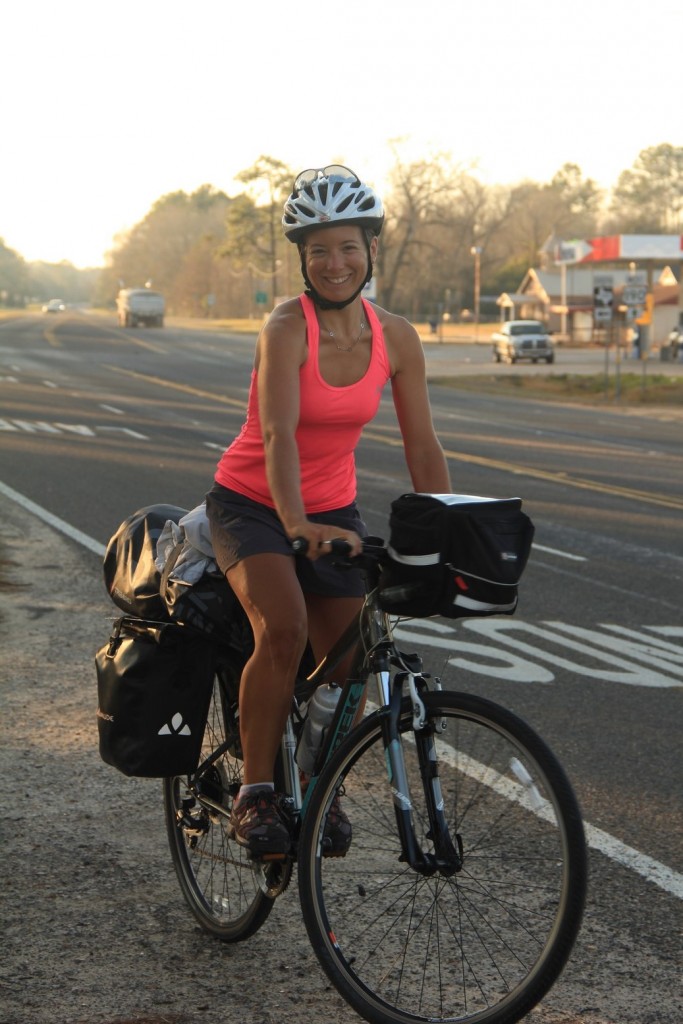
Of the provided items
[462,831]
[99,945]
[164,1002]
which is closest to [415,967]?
[462,831]

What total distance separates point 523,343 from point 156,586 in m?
58.3

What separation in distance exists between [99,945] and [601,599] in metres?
6.49

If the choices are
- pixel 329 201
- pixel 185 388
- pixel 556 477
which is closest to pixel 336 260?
pixel 329 201

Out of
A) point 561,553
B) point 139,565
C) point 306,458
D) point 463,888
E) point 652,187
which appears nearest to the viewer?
point 463,888

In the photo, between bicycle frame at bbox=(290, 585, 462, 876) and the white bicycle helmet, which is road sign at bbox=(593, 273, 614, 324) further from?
bicycle frame at bbox=(290, 585, 462, 876)

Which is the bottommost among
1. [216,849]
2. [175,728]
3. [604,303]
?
[216,849]

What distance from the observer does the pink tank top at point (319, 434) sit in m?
3.57

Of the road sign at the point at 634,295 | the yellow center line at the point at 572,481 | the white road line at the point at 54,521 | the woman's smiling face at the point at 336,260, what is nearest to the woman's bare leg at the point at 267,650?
the woman's smiling face at the point at 336,260

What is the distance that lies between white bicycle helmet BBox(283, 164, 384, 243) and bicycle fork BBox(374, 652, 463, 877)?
1114 mm

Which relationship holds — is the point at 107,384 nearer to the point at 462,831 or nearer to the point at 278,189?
the point at 462,831

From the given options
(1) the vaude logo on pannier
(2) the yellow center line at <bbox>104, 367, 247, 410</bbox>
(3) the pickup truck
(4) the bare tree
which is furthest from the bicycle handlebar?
(4) the bare tree

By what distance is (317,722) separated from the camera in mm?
3660

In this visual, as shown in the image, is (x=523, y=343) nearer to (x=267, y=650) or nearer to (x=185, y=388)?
(x=185, y=388)

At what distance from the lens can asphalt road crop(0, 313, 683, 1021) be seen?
17.2 feet
